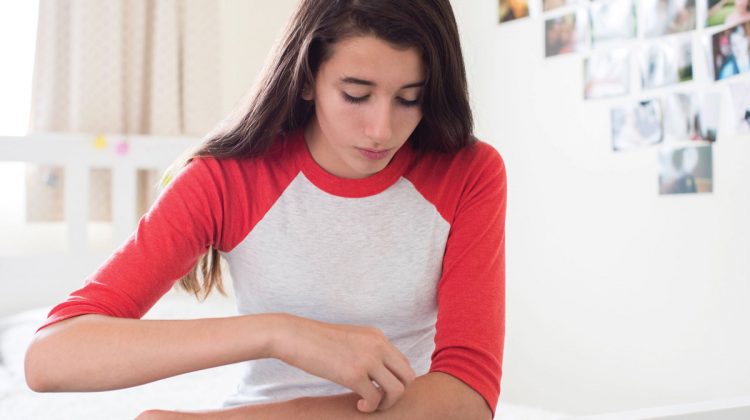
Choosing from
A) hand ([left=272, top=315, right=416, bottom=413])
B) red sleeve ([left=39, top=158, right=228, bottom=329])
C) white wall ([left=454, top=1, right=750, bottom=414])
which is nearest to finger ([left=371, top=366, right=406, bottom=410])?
hand ([left=272, top=315, right=416, bottom=413])

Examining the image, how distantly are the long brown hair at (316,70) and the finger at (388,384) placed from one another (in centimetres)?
36

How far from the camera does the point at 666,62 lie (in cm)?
204

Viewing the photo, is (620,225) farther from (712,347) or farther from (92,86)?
(92,86)

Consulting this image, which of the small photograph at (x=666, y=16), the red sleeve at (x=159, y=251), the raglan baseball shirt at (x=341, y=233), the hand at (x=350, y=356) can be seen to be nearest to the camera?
the hand at (x=350, y=356)

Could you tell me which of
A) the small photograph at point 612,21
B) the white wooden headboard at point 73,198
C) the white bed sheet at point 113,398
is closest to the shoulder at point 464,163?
the white bed sheet at point 113,398

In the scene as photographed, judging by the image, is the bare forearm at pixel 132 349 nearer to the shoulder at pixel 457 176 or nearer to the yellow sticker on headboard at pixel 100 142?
the shoulder at pixel 457 176

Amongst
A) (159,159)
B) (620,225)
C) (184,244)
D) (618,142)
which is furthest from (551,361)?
(184,244)

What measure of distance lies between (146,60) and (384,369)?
2.50 meters

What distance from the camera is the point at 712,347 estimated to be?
6.26 ft

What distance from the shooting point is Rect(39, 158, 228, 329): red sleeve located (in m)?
0.90

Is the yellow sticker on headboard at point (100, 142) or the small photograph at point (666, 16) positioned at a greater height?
the small photograph at point (666, 16)

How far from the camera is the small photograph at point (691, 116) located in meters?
1.92

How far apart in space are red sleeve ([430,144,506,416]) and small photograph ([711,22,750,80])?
1.08m

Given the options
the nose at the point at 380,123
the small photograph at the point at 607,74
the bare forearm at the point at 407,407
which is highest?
the small photograph at the point at 607,74
